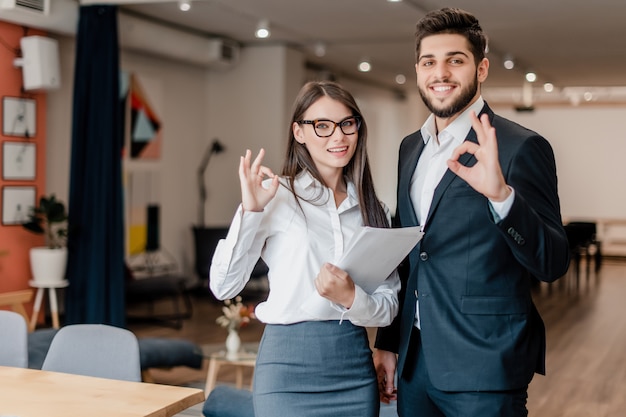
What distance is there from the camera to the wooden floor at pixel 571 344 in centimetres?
595

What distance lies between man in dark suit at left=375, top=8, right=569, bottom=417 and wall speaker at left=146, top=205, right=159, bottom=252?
26.0 feet

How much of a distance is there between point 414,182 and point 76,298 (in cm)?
590

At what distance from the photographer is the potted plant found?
7496 mm

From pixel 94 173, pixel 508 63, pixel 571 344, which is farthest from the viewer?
pixel 508 63

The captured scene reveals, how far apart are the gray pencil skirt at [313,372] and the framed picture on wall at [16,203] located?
574cm

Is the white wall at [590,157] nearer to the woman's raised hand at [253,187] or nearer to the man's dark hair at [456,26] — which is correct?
the man's dark hair at [456,26]

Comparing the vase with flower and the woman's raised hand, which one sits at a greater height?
the woman's raised hand

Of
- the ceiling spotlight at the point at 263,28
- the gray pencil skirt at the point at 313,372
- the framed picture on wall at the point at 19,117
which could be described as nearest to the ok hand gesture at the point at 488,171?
the gray pencil skirt at the point at 313,372

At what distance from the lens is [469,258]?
2.24 metres

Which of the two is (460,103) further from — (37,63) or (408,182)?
(37,63)

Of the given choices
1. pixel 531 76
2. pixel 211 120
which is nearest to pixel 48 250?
pixel 211 120

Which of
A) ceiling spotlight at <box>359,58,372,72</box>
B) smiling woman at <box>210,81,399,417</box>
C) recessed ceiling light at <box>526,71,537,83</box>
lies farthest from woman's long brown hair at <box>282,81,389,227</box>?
recessed ceiling light at <box>526,71,537,83</box>

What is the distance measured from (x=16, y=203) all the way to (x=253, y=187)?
5893 mm

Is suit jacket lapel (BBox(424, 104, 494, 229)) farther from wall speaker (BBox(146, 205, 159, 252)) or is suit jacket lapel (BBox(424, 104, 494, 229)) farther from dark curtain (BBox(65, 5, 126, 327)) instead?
wall speaker (BBox(146, 205, 159, 252))
